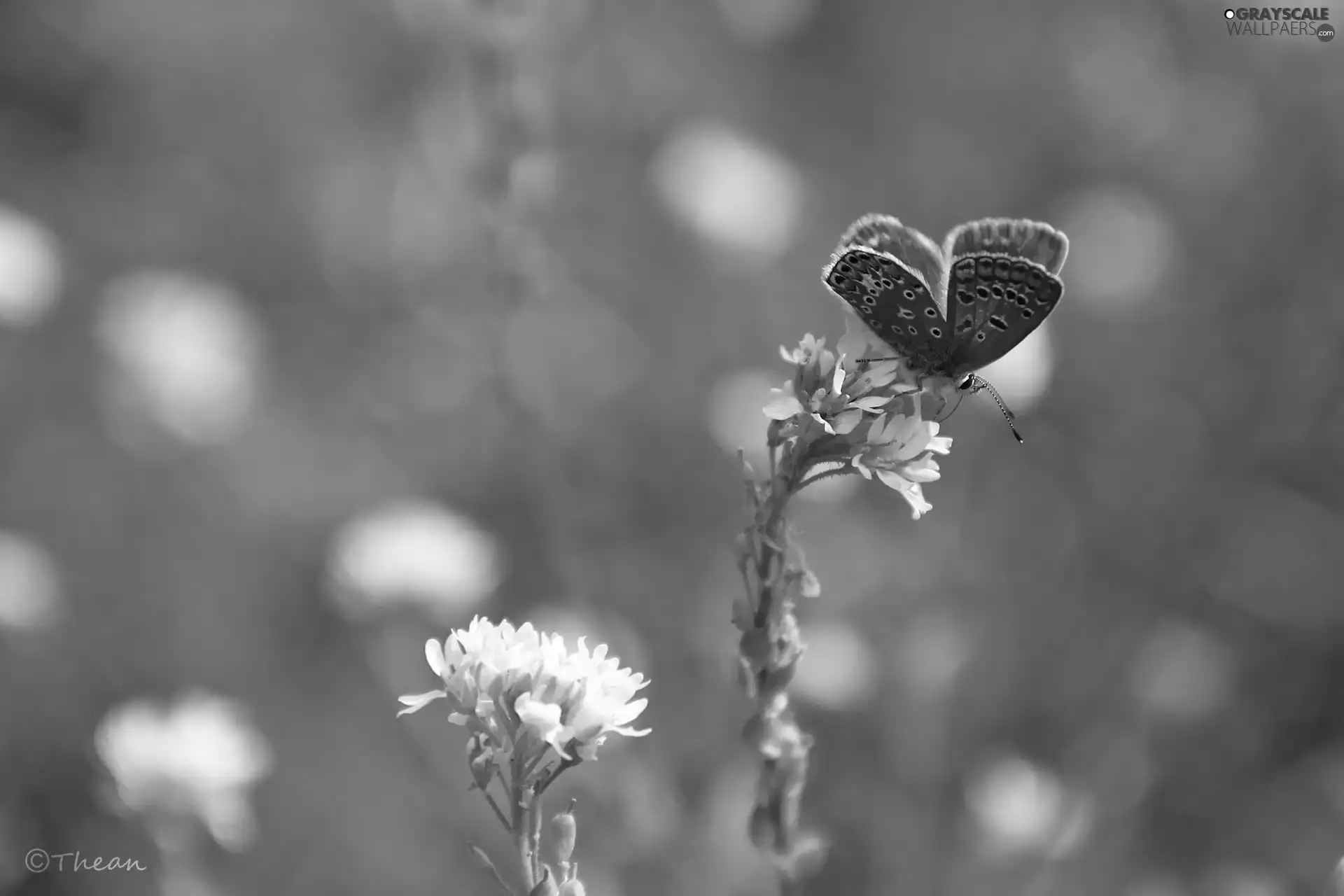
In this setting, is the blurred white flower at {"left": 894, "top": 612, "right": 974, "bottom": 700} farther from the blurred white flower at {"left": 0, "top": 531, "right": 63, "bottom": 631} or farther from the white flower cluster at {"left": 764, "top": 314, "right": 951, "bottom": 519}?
the blurred white flower at {"left": 0, "top": 531, "right": 63, "bottom": 631}

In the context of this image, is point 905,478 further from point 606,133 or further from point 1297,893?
point 606,133

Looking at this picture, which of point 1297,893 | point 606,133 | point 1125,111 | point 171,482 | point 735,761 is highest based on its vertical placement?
point 606,133

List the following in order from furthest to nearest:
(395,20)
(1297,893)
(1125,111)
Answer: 1. (395,20)
2. (1125,111)
3. (1297,893)

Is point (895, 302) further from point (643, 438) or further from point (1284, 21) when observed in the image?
point (1284, 21)

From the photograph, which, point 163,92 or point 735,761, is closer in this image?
point 735,761

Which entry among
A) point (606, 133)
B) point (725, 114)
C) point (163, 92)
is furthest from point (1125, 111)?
point (163, 92)

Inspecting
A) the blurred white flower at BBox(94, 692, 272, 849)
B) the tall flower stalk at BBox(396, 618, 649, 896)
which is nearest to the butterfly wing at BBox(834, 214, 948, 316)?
the tall flower stalk at BBox(396, 618, 649, 896)

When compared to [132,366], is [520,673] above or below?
below
